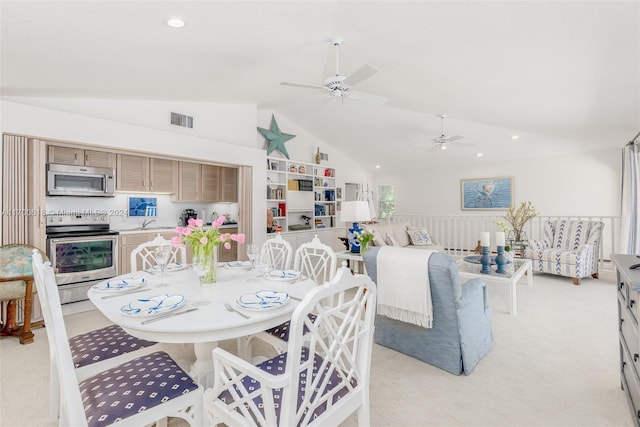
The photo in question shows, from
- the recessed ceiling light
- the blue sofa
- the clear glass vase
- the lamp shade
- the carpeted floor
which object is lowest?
the carpeted floor

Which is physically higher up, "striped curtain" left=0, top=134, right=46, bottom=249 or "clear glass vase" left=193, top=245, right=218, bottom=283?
"striped curtain" left=0, top=134, right=46, bottom=249

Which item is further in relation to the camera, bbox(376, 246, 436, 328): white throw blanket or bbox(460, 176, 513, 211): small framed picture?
bbox(460, 176, 513, 211): small framed picture

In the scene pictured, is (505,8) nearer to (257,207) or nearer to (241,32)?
(241,32)

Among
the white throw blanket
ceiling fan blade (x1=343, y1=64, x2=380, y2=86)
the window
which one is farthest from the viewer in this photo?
the window

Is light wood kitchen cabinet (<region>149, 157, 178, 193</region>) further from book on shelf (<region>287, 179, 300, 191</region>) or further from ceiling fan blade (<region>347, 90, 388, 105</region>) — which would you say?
ceiling fan blade (<region>347, 90, 388, 105</region>)

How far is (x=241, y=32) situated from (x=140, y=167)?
2829 mm

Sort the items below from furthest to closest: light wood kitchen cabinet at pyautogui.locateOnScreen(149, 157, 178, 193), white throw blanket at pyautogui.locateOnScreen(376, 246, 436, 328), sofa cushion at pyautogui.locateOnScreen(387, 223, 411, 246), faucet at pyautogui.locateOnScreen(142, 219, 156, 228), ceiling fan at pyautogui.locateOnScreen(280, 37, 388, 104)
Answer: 1. sofa cushion at pyautogui.locateOnScreen(387, 223, 411, 246)
2. faucet at pyautogui.locateOnScreen(142, 219, 156, 228)
3. light wood kitchen cabinet at pyautogui.locateOnScreen(149, 157, 178, 193)
4. ceiling fan at pyautogui.locateOnScreen(280, 37, 388, 104)
5. white throw blanket at pyautogui.locateOnScreen(376, 246, 436, 328)

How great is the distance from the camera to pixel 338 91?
311cm

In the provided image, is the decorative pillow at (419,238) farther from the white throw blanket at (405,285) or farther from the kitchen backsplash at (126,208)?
the white throw blanket at (405,285)

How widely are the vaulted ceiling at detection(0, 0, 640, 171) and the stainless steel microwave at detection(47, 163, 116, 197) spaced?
3.16 ft

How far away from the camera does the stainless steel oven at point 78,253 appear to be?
3.50 m

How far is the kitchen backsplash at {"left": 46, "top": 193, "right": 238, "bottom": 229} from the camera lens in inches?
156

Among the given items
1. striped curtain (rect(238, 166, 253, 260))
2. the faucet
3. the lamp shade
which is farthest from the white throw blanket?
the faucet

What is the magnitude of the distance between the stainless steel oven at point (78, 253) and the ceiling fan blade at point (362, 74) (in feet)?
11.4
